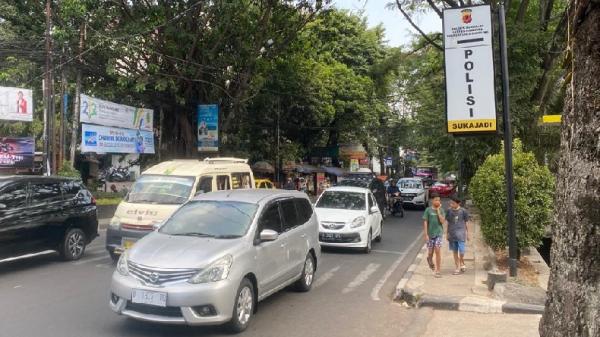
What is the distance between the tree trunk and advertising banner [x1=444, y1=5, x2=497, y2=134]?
6.32 m

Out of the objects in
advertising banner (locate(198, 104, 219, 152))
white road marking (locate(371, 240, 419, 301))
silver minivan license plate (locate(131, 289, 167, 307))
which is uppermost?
advertising banner (locate(198, 104, 219, 152))

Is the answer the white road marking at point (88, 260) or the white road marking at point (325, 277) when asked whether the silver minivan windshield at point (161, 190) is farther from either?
the white road marking at point (325, 277)

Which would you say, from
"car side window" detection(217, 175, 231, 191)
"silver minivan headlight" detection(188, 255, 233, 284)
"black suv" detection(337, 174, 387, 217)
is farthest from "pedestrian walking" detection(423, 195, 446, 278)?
"black suv" detection(337, 174, 387, 217)

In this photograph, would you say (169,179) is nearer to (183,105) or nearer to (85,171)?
(183,105)

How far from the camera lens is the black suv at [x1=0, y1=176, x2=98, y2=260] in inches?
381

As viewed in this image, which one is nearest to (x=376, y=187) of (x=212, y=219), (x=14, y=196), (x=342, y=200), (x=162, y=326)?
(x=342, y=200)

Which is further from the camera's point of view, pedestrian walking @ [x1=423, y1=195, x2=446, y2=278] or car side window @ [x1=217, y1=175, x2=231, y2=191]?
car side window @ [x1=217, y1=175, x2=231, y2=191]

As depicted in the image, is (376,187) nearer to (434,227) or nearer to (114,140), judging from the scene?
(114,140)

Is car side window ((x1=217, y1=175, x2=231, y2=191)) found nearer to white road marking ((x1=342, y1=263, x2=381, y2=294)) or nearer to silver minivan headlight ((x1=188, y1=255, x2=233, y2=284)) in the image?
white road marking ((x1=342, y1=263, x2=381, y2=294))

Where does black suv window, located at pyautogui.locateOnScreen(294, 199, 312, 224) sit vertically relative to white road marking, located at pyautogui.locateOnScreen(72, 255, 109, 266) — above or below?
above

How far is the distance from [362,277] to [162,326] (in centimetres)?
483

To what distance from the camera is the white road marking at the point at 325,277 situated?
9658mm

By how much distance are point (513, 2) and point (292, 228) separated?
2101 cm

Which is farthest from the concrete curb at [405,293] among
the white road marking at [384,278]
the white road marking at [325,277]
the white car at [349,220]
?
the white car at [349,220]
